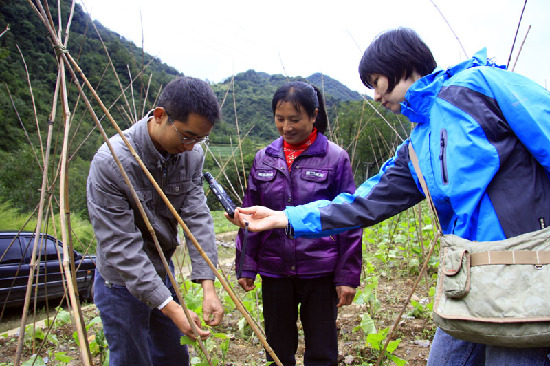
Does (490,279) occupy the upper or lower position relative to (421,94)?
lower

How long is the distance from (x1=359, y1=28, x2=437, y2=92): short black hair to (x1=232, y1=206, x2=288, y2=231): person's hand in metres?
0.54

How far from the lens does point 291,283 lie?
5.58ft

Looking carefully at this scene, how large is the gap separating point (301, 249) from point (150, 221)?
0.63 m

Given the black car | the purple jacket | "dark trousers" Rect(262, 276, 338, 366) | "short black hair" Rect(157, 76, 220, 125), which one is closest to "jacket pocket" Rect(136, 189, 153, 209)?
"short black hair" Rect(157, 76, 220, 125)

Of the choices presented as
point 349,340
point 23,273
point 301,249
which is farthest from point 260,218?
point 23,273

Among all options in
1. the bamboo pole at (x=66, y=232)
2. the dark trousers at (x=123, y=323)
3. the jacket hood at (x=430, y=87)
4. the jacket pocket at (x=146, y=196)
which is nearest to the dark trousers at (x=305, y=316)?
the dark trousers at (x=123, y=323)

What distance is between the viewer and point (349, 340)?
101 inches

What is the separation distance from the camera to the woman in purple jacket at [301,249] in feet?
5.35

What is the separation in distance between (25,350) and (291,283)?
7.80 feet

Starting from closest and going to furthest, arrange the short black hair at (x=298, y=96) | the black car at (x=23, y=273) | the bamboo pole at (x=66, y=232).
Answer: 1. the bamboo pole at (x=66, y=232)
2. the short black hair at (x=298, y=96)
3. the black car at (x=23, y=273)

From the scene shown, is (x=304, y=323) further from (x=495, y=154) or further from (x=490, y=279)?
(x=495, y=154)

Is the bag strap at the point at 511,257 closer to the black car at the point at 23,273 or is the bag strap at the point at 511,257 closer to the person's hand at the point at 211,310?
the person's hand at the point at 211,310

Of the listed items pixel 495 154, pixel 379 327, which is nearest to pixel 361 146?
pixel 379 327

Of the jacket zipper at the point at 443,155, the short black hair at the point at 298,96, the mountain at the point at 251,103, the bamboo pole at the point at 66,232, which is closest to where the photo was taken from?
the bamboo pole at the point at 66,232
